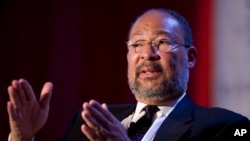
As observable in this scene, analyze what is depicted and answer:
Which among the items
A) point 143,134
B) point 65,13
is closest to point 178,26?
point 143,134

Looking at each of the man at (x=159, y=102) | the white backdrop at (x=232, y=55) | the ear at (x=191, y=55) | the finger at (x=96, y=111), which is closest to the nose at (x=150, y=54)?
the man at (x=159, y=102)

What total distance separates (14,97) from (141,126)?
1.67ft

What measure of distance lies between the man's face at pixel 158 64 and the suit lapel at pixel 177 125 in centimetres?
8

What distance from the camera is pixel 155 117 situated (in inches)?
63.9

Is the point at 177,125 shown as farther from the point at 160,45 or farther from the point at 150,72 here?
the point at 160,45

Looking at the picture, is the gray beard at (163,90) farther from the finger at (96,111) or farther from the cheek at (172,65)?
the finger at (96,111)

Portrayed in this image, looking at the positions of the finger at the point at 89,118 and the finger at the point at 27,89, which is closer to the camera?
the finger at the point at 89,118

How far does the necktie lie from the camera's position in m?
1.55

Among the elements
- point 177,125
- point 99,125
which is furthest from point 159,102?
point 99,125

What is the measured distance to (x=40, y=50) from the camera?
91.6 inches

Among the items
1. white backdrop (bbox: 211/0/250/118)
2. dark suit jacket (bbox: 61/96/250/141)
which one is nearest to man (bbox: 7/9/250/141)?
dark suit jacket (bbox: 61/96/250/141)

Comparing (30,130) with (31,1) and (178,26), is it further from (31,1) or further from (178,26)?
(31,1)

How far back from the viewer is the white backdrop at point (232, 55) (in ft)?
5.98

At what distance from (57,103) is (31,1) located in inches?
23.1
